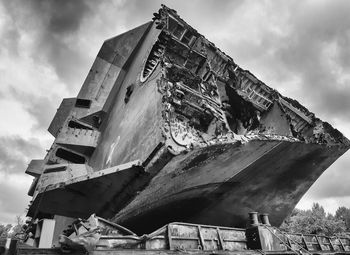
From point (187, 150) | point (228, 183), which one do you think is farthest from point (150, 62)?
point (228, 183)

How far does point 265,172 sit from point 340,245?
3.41 meters

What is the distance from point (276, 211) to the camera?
12.5 meters

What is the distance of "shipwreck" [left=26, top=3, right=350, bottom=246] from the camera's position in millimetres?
7559

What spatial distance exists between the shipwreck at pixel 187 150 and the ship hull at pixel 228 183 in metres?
0.05

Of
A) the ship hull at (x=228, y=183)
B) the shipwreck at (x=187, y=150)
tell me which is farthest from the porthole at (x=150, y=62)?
the ship hull at (x=228, y=183)

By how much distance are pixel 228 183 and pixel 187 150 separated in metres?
3.20

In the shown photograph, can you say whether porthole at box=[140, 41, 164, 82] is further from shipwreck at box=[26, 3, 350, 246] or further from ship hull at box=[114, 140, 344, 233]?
ship hull at box=[114, 140, 344, 233]

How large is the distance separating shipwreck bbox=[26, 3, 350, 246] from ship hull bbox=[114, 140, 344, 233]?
5 cm

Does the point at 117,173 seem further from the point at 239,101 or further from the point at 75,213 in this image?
the point at 239,101

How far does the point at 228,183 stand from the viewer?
9.16 metres

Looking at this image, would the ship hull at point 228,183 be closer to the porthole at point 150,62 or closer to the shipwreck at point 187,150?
the shipwreck at point 187,150

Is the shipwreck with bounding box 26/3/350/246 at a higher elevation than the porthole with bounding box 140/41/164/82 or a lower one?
lower

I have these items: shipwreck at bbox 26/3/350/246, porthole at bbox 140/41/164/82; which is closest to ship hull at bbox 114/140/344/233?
shipwreck at bbox 26/3/350/246

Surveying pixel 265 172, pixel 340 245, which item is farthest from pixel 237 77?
pixel 340 245
